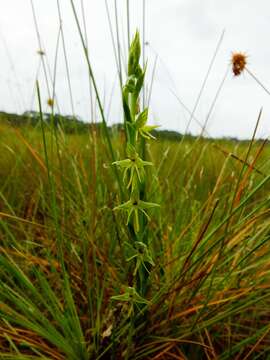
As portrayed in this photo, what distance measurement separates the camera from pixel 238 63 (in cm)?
123

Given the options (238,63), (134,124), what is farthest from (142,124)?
(238,63)

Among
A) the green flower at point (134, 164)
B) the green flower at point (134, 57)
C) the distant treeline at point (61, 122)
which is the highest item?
the green flower at point (134, 57)

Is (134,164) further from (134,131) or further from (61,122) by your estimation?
(61,122)

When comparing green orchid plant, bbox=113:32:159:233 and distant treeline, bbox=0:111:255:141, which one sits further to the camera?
distant treeline, bbox=0:111:255:141

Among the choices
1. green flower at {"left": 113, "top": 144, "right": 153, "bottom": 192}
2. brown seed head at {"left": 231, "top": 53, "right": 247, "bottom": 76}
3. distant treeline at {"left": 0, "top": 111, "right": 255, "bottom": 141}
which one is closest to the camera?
green flower at {"left": 113, "top": 144, "right": 153, "bottom": 192}

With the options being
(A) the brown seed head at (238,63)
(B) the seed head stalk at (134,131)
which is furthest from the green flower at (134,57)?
(A) the brown seed head at (238,63)

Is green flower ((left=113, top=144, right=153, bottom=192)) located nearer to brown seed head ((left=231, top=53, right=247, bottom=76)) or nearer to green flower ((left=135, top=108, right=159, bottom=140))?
green flower ((left=135, top=108, right=159, bottom=140))

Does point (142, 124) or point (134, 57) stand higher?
point (134, 57)

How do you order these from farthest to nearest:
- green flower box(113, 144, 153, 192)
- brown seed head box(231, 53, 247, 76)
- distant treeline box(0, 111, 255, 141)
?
distant treeline box(0, 111, 255, 141) < brown seed head box(231, 53, 247, 76) < green flower box(113, 144, 153, 192)

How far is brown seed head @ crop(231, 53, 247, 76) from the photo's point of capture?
1.23m

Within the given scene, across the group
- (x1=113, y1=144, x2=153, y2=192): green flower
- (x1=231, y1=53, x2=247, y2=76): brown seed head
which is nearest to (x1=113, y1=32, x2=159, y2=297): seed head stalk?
(x1=113, y1=144, x2=153, y2=192): green flower

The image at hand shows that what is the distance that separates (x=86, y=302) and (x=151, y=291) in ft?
0.52

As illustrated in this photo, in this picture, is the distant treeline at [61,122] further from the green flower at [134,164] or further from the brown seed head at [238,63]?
the green flower at [134,164]

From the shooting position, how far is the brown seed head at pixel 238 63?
1226 millimetres
